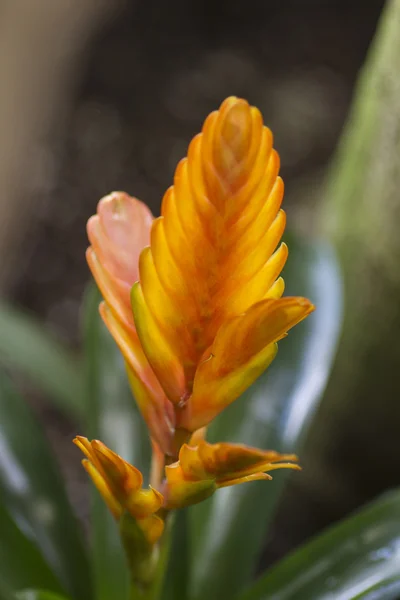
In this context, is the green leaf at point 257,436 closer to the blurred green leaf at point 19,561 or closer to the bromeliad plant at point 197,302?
the blurred green leaf at point 19,561

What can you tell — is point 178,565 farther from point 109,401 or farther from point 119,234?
point 119,234

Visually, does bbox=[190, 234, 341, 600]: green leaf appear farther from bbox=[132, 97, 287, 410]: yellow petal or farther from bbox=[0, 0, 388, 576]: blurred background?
bbox=[0, 0, 388, 576]: blurred background

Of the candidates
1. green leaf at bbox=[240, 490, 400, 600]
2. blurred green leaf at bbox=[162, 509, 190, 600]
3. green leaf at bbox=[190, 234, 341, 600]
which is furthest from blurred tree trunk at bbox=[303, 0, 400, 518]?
blurred green leaf at bbox=[162, 509, 190, 600]

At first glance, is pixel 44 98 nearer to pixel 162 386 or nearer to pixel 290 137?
pixel 290 137

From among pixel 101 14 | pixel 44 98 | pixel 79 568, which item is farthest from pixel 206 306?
pixel 101 14

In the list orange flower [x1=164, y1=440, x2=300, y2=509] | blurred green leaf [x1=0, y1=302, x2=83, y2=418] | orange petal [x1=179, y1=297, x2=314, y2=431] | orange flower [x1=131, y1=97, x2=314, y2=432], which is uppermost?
blurred green leaf [x1=0, y1=302, x2=83, y2=418]

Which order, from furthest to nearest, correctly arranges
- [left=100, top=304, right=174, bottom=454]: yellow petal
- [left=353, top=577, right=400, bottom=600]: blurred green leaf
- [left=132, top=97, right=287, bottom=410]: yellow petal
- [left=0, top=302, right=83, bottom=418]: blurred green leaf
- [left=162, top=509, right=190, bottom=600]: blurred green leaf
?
[left=0, top=302, right=83, bottom=418]: blurred green leaf, [left=162, top=509, right=190, bottom=600]: blurred green leaf, [left=353, top=577, right=400, bottom=600]: blurred green leaf, [left=100, top=304, right=174, bottom=454]: yellow petal, [left=132, top=97, right=287, bottom=410]: yellow petal

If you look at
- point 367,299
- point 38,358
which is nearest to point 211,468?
point 367,299
